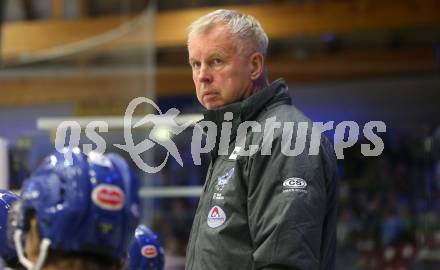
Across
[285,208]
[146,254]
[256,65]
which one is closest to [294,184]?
[285,208]

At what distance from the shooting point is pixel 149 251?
3182 mm

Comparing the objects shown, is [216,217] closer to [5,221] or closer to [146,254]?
[5,221]

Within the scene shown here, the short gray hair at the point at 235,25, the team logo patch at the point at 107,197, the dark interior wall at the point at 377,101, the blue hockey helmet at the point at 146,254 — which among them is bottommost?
the blue hockey helmet at the point at 146,254

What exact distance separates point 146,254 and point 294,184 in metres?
1.20

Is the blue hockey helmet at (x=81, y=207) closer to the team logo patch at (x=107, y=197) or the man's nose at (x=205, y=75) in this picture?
the team logo patch at (x=107, y=197)

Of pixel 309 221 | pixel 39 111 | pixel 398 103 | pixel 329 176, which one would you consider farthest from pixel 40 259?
pixel 398 103

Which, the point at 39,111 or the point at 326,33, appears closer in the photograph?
the point at 39,111

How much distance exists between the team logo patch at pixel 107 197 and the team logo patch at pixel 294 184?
0.62 metres

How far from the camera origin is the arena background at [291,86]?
497 cm

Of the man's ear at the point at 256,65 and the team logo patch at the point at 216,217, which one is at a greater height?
the man's ear at the point at 256,65

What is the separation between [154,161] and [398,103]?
2800 millimetres

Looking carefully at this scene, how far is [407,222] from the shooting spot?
6047 millimetres

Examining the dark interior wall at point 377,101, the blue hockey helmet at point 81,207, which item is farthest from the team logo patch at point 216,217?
the dark interior wall at point 377,101

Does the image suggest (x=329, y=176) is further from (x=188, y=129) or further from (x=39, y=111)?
(x=188, y=129)
